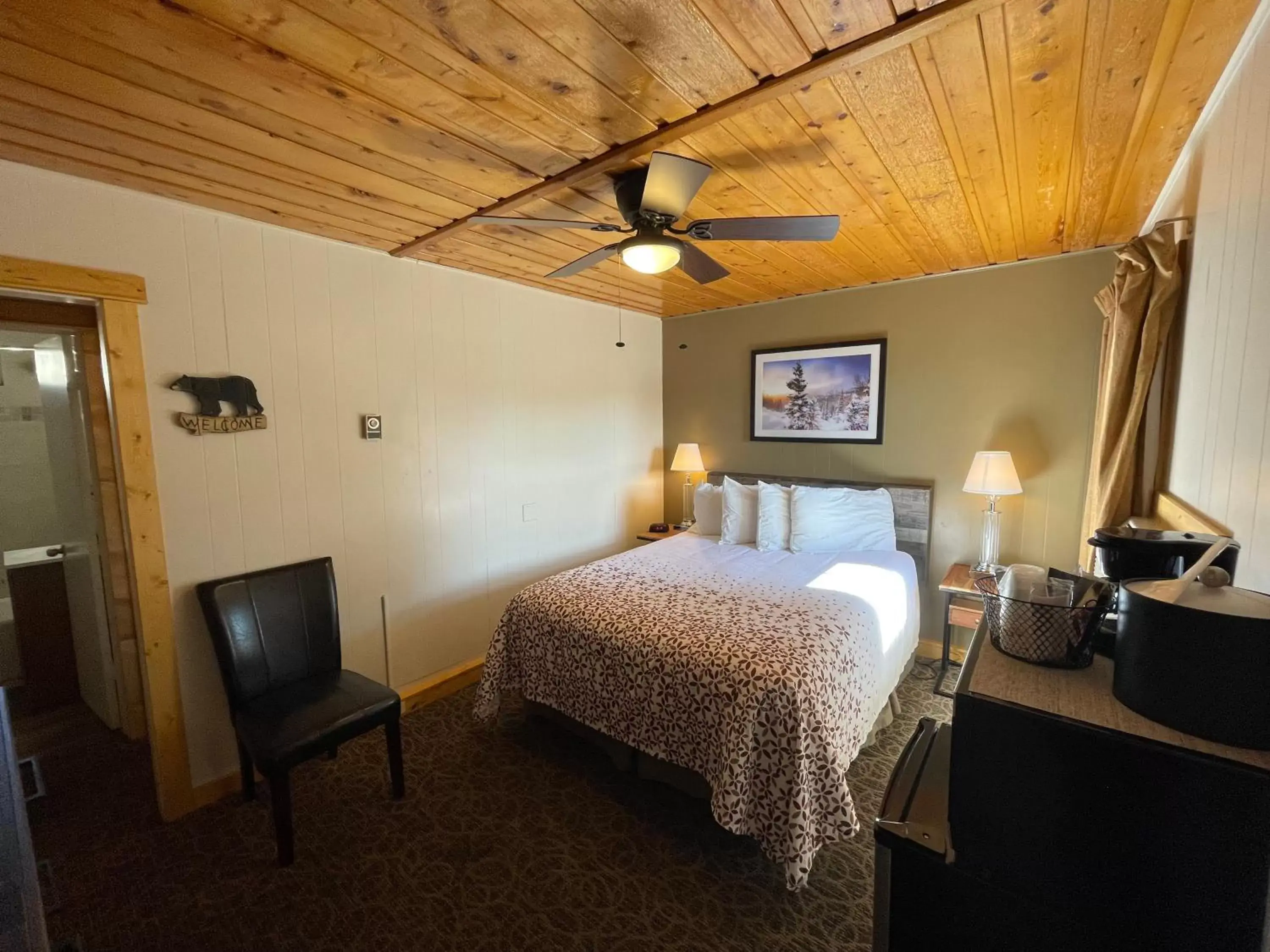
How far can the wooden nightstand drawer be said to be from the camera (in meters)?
2.97

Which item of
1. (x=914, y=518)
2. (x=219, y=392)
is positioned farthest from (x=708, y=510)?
(x=219, y=392)

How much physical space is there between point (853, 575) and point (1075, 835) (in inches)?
82.2

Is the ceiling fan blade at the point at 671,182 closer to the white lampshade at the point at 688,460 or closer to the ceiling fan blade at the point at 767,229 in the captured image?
the ceiling fan blade at the point at 767,229

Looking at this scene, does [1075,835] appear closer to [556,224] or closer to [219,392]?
[556,224]

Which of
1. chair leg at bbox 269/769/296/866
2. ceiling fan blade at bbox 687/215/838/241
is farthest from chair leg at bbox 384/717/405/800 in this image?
ceiling fan blade at bbox 687/215/838/241

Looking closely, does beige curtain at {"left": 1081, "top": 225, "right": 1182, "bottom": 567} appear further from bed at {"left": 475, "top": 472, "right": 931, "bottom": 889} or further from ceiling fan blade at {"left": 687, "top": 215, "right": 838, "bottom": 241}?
ceiling fan blade at {"left": 687, "top": 215, "right": 838, "bottom": 241}

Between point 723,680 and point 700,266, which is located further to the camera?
point 700,266

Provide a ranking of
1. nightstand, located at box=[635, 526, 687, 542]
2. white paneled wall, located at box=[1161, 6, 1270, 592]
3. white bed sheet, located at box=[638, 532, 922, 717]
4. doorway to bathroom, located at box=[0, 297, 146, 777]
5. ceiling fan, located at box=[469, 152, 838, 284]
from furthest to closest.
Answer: nightstand, located at box=[635, 526, 687, 542], white bed sheet, located at box=[638, 532, 922, 717], doorway to bathroom, located at box=[0, 297, 146, 777], ceiling fan, located at box=[469, 152, 838, 284], white paneled wall, located at box=[1161, 6, 1270, 592]

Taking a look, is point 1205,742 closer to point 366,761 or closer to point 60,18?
point 60,18

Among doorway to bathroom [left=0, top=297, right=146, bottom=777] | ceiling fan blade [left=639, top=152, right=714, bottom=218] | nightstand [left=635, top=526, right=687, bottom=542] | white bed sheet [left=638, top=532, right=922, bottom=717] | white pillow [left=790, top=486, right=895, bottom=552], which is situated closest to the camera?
ceiling fan blade [left=639, top=152, right=714, bottom=218]

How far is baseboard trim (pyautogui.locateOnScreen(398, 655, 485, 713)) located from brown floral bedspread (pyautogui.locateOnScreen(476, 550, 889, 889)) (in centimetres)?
63

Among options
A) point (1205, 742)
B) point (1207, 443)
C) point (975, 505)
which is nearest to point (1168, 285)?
point (1207, 443)

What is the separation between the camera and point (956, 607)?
3059 millimetres

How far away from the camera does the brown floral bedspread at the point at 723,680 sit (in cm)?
176
